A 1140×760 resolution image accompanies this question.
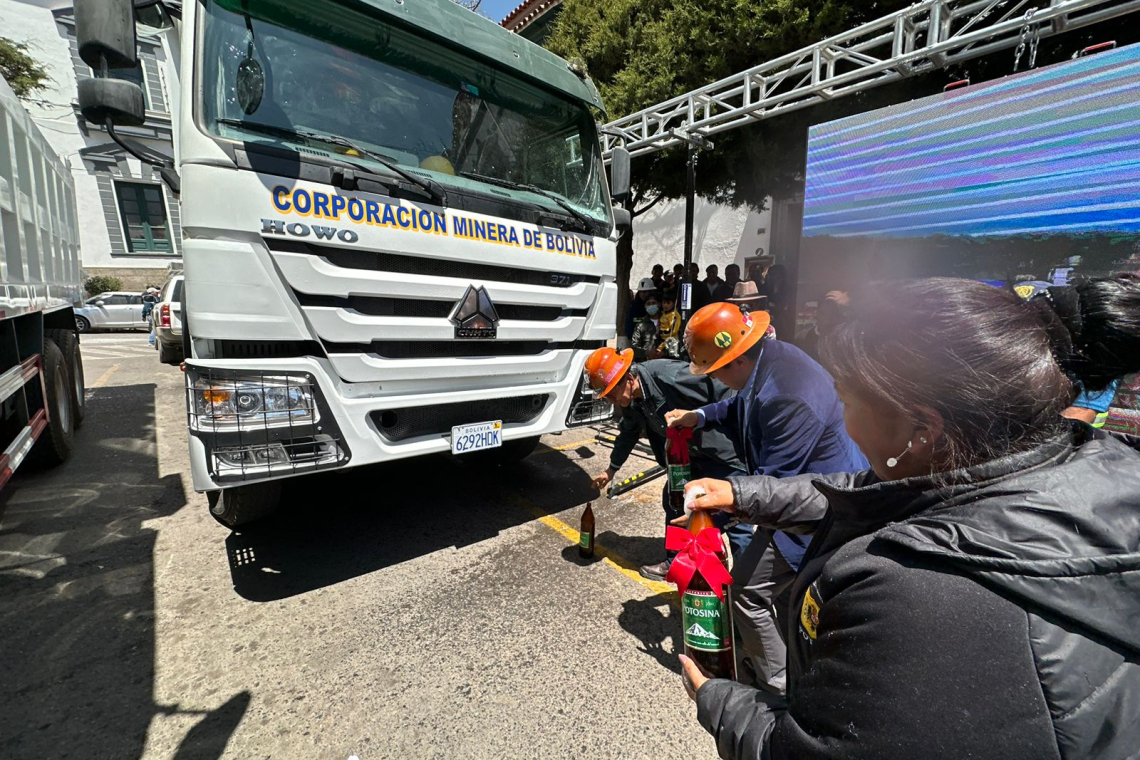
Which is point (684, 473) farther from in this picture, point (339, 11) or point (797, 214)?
point (797, 214)

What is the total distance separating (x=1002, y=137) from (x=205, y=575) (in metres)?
6.27

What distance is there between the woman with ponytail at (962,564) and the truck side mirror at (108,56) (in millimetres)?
3109

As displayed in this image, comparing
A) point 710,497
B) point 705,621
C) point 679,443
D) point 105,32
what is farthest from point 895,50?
point 105,32

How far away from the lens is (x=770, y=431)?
2.15 metres

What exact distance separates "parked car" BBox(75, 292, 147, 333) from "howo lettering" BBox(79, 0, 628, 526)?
61.9 ft

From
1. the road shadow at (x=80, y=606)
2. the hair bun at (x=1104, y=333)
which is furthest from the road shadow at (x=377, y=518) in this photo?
the hair bun at (x=1104, y=333)

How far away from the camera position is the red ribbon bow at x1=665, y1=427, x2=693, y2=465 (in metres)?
2.73

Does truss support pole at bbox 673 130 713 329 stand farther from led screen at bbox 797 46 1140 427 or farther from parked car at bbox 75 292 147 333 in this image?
parked car at bbox 75 292 147 333

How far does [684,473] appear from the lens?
274 centimetres

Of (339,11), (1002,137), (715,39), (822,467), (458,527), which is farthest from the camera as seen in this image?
(715,39)

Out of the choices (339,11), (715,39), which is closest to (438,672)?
(339,11)

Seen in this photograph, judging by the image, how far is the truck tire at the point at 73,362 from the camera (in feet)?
17.0

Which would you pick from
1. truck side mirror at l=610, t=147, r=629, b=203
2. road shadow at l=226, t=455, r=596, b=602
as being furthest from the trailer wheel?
truck side mirror at l=610, t=147, r=629, b=203

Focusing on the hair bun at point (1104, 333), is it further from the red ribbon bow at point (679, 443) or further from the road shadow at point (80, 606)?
the road shadow at point (80, 606)
